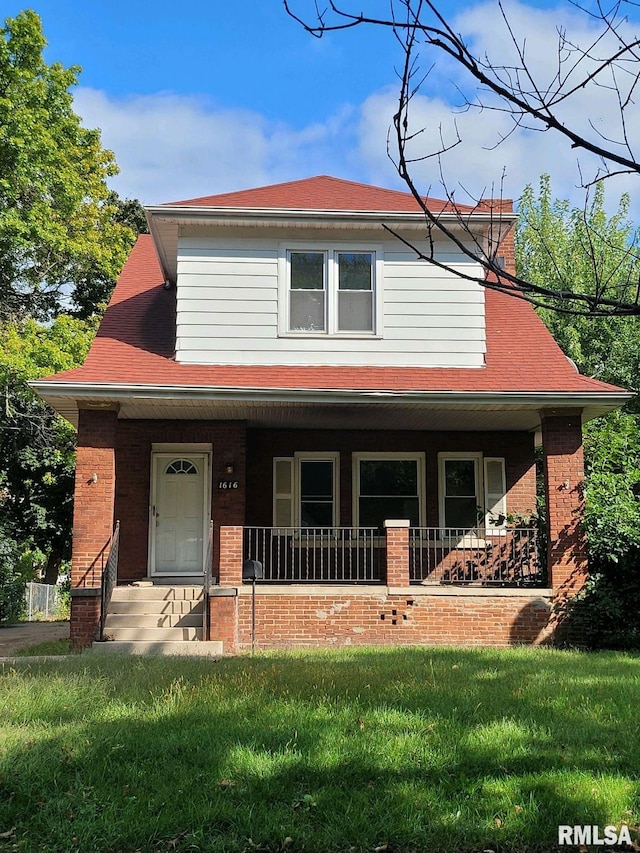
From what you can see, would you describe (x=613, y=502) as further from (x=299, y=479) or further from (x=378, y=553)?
(x=299, y=479)

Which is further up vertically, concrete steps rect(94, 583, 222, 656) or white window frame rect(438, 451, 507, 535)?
white window frame rect(438, 451, 507, 535)

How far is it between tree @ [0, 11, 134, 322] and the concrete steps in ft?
38.7

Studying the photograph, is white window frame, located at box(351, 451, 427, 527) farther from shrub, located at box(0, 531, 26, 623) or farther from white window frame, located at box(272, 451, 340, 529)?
shrub, located at box(0, 531, 26, 623)

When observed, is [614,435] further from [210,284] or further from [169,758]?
[169,758]

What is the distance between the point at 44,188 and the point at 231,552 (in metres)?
13.6

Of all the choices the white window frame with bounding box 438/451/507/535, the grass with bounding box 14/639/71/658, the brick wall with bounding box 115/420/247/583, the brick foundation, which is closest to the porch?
the white window frame with bounding box 438/451/507/535

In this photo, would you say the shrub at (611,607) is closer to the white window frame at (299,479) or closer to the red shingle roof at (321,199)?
the white window frame at (299,479)

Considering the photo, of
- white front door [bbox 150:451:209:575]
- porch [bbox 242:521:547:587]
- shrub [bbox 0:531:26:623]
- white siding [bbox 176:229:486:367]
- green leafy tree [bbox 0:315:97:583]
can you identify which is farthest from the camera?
green leafy tree [bbox 0:315:97:583]

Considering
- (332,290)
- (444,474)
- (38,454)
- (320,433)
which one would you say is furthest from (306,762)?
(38,454)

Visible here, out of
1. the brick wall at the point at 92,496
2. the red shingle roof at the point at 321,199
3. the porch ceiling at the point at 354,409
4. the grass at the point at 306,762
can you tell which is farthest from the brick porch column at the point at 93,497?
the grass at the point at 306,762

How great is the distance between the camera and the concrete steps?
10867 millimetres

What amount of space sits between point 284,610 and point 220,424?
3.71 m

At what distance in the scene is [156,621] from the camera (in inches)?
460

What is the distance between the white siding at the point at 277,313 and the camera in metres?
13.1
